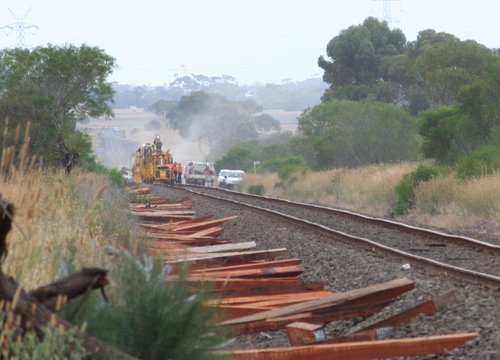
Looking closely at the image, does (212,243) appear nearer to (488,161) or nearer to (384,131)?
(488,161)

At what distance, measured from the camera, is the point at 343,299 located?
1025 centimetres

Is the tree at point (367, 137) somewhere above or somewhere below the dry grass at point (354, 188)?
above

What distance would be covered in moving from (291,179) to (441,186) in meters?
21.7

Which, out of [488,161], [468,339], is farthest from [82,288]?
[488,161]

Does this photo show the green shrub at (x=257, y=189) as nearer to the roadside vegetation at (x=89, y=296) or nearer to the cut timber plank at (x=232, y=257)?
the cut timber plank at (x=232, y=257)

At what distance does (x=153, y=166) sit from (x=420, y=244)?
4271cm

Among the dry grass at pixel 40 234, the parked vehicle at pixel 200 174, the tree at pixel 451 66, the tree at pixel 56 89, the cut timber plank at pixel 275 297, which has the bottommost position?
the parked vehicle at pixel 200 174

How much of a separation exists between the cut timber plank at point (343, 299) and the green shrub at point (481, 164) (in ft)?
69.5

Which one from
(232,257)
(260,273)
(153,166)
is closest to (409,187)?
(232,257)

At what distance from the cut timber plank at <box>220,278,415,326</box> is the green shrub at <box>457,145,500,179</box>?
2119 centimetres

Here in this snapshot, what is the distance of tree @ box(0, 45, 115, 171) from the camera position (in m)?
35.1

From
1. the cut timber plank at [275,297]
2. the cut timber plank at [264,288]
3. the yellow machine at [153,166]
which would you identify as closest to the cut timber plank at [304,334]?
the cut timber plank at [275,297]

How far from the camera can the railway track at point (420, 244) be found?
14.3 m

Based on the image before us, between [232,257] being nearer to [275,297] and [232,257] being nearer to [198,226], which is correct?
[275,297]
